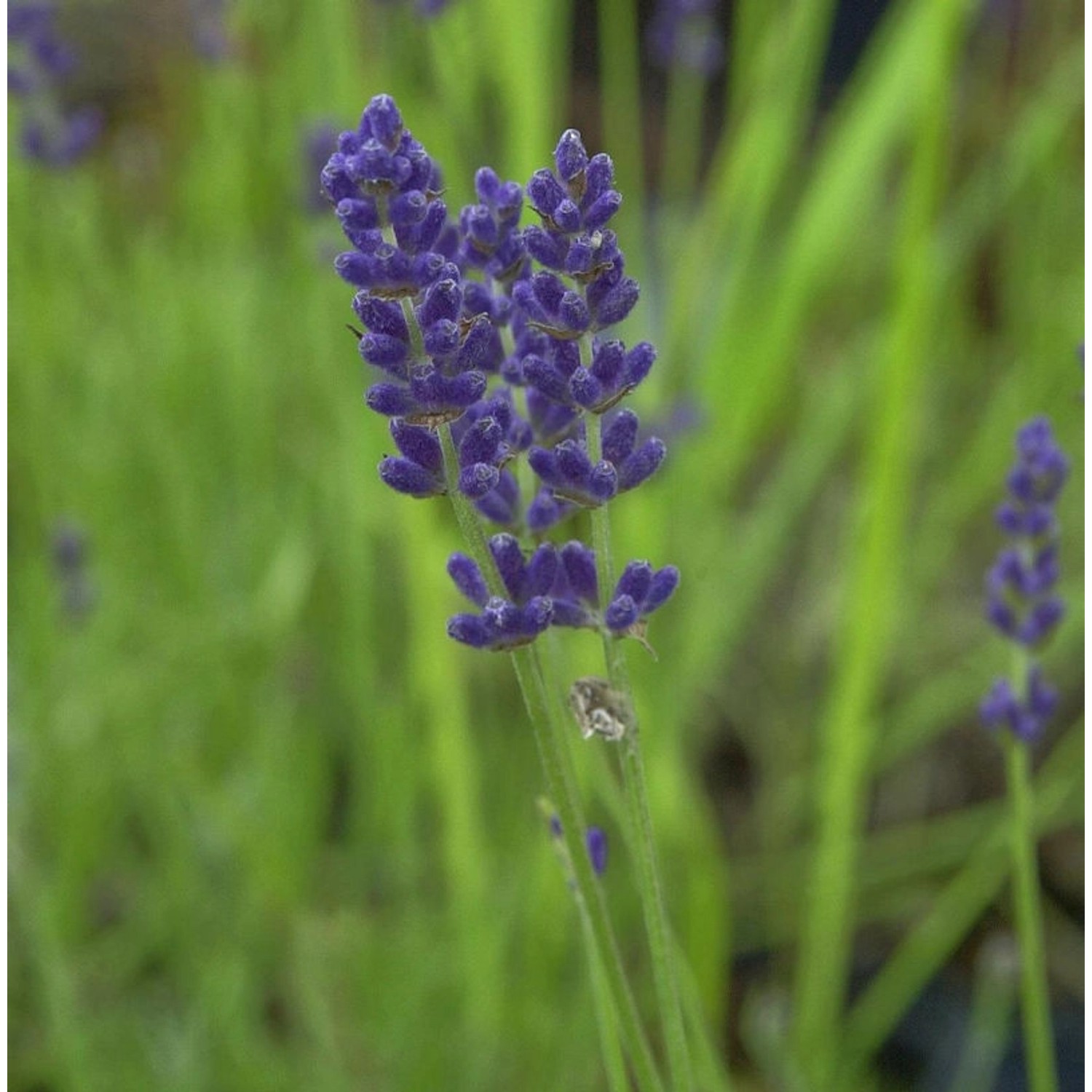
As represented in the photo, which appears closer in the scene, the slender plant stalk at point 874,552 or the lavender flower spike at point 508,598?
the lavender flower spike at point 508,598

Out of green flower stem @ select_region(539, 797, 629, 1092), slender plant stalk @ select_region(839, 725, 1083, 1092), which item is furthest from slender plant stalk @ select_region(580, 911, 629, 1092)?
slender plant stalk @ select_region(839, 725, 1083, 1092)

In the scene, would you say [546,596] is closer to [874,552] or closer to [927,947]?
[874,552]

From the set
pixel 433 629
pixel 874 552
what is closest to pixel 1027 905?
pixel 874 552

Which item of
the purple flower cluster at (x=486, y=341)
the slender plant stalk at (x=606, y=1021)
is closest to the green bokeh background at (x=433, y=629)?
the slender plant stalk at (x=606, y=1021)

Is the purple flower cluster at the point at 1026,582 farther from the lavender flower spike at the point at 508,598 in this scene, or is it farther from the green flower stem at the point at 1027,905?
the lavender flower spike at the point at 508,598

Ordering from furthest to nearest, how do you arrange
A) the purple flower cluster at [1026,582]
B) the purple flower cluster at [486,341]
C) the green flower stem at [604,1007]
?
1. the purple flower cluster at [1026,582]
2. the green flower stem at [604,1007]
3. the purple flower cluster at [486,341]

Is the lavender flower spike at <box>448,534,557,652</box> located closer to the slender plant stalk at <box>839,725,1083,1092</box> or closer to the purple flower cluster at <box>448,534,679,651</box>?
the purple flower cluster at <box>448,534,679,651</box>

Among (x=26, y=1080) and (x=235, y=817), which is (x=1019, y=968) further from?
(x=26, y=1080)

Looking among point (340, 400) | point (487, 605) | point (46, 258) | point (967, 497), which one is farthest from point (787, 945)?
point (487, 605)
